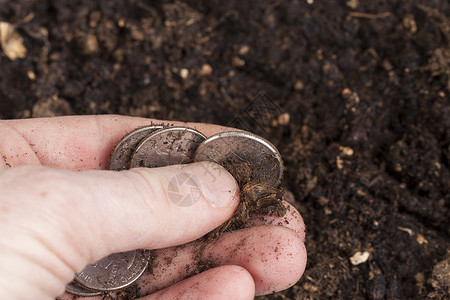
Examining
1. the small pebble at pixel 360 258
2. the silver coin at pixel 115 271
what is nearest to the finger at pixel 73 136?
the silver coin at pixel 115 271

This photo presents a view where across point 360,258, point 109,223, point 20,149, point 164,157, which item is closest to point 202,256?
point 164,157

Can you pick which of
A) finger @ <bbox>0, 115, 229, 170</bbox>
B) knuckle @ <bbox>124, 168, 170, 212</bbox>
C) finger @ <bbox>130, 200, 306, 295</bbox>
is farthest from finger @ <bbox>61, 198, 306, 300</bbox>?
finger @ <bbox>0, 115, 229, 170</bbox>

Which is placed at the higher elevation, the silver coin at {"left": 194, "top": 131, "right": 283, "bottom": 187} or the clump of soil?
the silver coin at {"left": 194, "top": 131, "right": 283, "bottom": 187}

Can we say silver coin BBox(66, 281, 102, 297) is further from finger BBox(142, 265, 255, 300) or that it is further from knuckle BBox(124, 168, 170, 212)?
knuckle BBox(124, 168, 170, 212)

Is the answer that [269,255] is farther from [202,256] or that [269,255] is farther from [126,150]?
[126,150]

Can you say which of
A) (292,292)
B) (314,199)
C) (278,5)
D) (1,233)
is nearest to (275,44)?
(278,5)

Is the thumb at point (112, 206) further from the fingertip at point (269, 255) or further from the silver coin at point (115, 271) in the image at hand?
the silver coin at point (115, 271)
